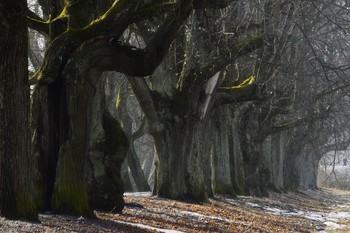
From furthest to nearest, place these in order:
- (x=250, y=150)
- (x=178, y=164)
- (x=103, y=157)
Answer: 1. (x=250, y=150)
2. (x=178, y=164)
3. (x=103, y=157)

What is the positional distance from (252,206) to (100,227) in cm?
1333

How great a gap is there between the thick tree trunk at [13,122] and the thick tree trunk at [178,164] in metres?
9.45

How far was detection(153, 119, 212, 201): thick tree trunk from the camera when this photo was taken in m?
17.5

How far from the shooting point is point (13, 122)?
8.19m

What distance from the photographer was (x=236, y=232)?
1253 centimetres

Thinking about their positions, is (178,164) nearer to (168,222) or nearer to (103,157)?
(168,222)

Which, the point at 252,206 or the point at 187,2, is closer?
the point at 187,2

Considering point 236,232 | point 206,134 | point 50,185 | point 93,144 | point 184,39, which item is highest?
point 184,39

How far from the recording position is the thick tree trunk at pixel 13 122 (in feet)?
26.7

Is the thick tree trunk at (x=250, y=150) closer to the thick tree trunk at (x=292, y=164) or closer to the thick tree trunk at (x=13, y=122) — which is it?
the thick tree trunk at (x=292, y=164)

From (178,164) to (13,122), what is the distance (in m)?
9.71

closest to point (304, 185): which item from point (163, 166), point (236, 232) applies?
point (163, 166)

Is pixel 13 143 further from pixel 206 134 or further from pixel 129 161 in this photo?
pixel 129 161

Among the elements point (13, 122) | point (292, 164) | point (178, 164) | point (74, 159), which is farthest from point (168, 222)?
point (292, 164)
